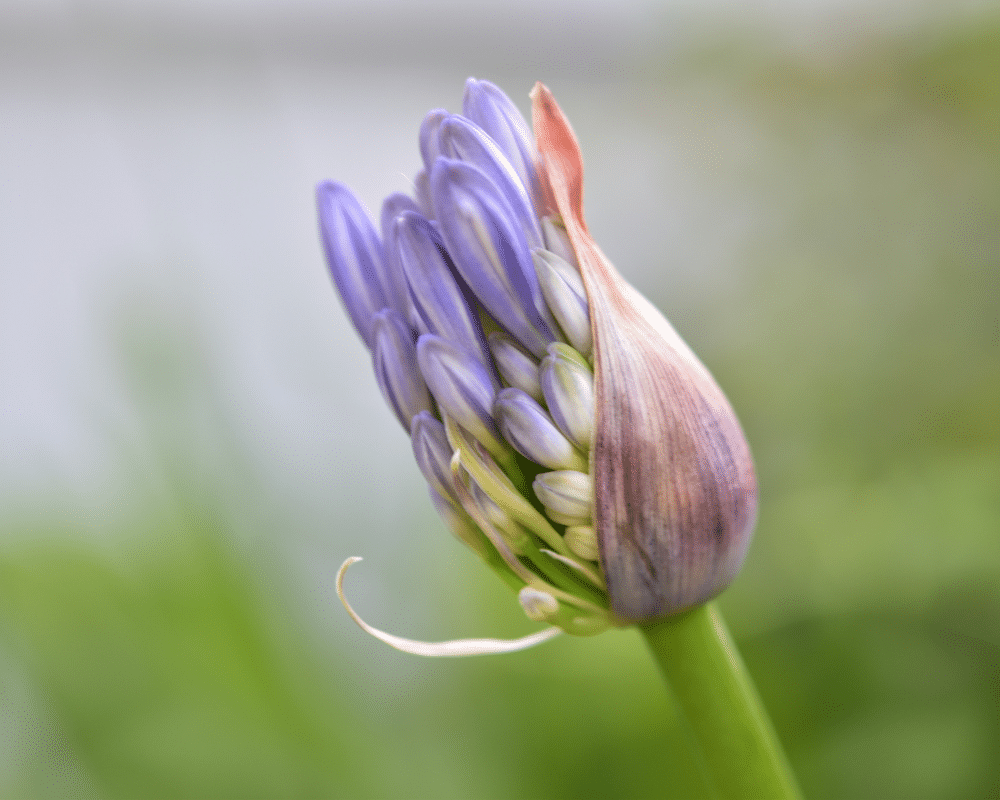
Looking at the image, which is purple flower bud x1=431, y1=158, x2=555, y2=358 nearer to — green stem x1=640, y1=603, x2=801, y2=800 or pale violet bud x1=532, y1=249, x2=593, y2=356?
pale violet bud x1=532, y1=249, x2=593, y2=356

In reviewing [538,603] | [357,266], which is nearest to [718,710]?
[538,603]

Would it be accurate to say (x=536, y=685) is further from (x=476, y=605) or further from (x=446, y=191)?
(x=446, y=191)

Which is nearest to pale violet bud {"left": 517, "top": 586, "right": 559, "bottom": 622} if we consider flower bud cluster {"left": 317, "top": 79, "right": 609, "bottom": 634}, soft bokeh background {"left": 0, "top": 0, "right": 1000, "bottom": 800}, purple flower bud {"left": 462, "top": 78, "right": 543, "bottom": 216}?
flower bud cluster {"left": 317, "top": 79, "right": 609, "bottom": 634}

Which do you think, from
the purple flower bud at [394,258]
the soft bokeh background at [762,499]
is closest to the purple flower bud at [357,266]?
the purple flower bud at [394,258]

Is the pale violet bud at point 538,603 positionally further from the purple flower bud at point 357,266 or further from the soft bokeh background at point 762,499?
the soft bokeh background at point 762,499

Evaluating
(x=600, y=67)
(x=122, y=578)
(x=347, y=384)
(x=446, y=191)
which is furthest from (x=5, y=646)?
(x=600, y=67)

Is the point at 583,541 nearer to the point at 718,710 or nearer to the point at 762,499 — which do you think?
the point at 718,710
